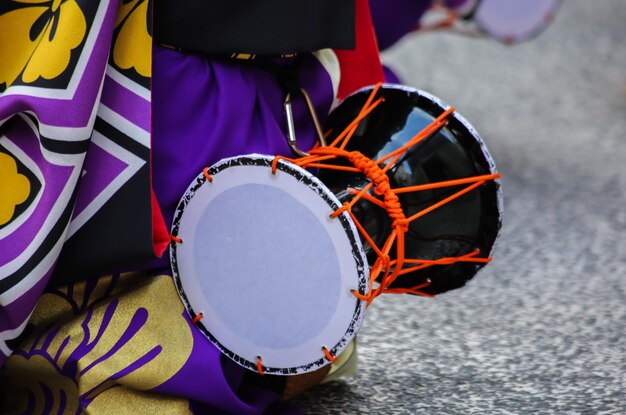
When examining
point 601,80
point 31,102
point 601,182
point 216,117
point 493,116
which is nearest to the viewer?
point 31,102

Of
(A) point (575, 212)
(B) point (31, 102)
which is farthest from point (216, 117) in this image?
(A) point (575, 212)

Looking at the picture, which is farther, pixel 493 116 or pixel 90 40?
pixel 493 116

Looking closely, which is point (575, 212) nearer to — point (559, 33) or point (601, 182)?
point (601, 182)

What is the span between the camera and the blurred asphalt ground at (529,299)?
1.13 meters

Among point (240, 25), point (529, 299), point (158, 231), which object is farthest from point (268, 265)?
point (529, 299)

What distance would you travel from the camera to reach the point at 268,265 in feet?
2.95

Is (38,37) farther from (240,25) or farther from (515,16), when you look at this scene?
(515,16)

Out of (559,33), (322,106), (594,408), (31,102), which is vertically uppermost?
(31,102)

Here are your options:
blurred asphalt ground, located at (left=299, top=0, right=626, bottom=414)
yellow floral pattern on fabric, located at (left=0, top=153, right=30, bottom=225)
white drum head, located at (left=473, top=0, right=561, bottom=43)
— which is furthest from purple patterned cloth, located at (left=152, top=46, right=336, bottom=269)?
white drum head, located at (left=473, top=0, right=561, bottom=43)

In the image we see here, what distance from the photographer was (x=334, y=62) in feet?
3.44

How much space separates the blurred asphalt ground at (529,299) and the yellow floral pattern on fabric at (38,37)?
0.49 meters

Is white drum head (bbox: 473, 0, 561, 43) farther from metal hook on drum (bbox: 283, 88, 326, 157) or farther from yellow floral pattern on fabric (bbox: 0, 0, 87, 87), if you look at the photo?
yellow floral pattern on fabric (bbox: 0, 0, 87, 87)

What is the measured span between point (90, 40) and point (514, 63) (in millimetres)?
2328

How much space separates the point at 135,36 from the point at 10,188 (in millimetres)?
177
